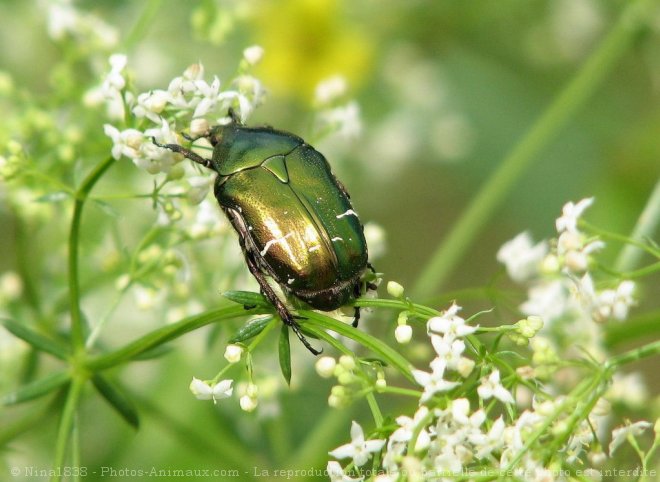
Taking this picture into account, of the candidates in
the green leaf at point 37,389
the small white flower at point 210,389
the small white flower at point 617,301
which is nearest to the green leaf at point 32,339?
the green leaf at point 37,389

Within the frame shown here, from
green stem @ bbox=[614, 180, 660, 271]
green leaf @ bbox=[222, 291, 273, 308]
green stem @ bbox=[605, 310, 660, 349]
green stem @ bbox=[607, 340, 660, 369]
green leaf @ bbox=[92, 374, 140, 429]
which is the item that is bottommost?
green stem @ bbox=[607, 340, 660, 369]

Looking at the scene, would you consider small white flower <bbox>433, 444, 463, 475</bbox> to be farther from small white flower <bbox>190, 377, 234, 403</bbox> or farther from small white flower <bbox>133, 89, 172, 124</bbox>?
small white flower <bbox>133, 89, 172, 124</bbox>

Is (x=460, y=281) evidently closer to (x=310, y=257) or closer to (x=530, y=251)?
(x=530, y=251)

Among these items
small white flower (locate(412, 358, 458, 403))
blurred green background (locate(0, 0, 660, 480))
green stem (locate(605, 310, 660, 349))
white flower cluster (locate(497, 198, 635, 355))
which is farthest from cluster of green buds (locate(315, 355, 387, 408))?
blurred green background (locate(0, 0, 660, 480))

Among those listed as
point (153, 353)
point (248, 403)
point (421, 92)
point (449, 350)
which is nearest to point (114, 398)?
point (153, 353)

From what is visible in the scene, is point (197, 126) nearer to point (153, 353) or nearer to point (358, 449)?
point (153, 353)

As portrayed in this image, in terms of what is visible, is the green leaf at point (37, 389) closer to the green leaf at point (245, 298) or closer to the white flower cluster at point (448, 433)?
the green leaf at point (245, 298)

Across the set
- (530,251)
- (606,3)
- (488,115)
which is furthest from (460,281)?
(530,251)
